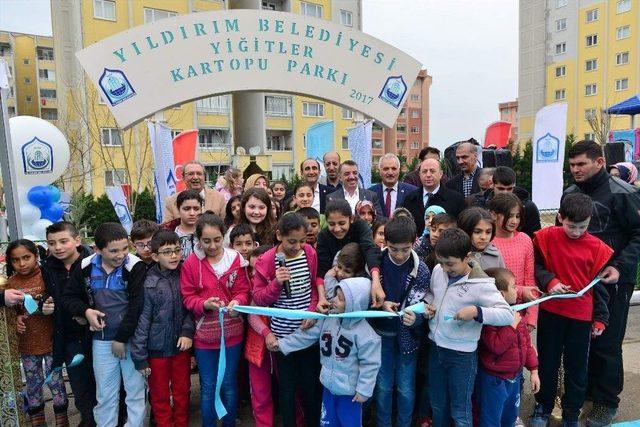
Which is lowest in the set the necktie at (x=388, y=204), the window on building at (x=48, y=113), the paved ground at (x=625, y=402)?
the paved ground at (x=625, y=402)

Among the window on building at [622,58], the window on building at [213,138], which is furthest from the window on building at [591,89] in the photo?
the window on building at [213,138]

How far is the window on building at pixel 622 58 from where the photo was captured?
40125mm

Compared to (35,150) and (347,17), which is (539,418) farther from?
(347,17)

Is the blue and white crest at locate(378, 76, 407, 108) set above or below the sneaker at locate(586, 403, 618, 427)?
above

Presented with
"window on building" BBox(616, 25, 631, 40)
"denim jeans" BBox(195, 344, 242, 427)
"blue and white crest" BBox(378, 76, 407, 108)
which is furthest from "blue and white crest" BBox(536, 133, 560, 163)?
"window on building" BBox(616, 25, 631, 40)

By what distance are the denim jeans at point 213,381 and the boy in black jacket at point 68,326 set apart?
0.84 metres

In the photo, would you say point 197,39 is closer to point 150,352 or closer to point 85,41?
point 150,352

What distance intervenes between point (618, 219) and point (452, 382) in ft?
5.79

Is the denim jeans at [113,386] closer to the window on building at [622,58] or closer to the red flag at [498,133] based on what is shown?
the red flag at [498,133]

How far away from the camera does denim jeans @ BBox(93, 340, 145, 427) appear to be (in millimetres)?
3133

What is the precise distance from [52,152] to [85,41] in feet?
73.8

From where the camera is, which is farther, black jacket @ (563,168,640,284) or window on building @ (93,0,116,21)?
window on building @ (93,0,116,21)

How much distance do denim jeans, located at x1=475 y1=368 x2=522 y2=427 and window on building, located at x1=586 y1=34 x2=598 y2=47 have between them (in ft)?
162

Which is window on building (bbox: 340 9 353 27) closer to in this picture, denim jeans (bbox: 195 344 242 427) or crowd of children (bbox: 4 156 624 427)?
crowd of children (bbox: 4 156 624 427)
